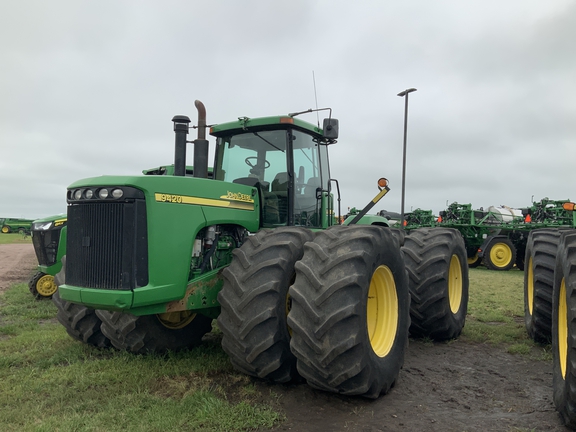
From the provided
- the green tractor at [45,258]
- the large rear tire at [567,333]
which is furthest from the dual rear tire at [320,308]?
the green tractor at [45,258]

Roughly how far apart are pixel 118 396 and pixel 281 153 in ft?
9.54

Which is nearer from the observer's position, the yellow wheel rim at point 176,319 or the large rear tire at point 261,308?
the large rear tire at point 261,308

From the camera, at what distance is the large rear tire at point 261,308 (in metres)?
3.79

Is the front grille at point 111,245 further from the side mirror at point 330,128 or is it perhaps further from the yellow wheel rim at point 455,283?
the yellow wheel rim at point 455,283

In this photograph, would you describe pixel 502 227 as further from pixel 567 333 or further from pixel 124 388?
pixel 124 388

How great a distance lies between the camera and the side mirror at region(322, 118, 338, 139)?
4.99m

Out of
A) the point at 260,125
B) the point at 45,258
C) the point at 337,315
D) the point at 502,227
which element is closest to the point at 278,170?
the point at 260,125

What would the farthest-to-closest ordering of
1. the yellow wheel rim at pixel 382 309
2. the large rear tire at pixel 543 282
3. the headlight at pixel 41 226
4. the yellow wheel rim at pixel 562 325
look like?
the headlight at pixel 41 226 < the large rear tire at pixel 543 282 < the yellow wheel rim at pixel 382 309 < the yellow wheel rim at pixel 562 325

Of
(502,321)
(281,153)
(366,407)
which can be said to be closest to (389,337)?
(366,407)

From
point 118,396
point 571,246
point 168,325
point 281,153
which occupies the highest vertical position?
point 281,153

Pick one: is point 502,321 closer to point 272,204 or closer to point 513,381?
point 513,381

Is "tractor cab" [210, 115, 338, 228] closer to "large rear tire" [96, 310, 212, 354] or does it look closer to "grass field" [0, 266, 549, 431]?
"large rear tire" [96, 310, 212, 354]

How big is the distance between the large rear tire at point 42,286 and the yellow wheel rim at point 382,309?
7261 mm

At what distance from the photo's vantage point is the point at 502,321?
23.8 feet
